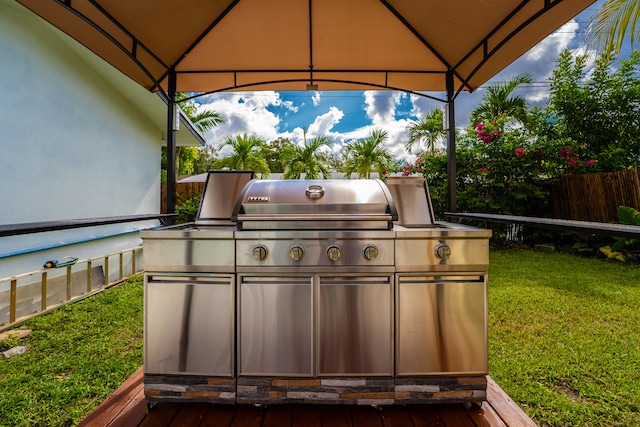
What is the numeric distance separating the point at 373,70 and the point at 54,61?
4.25m

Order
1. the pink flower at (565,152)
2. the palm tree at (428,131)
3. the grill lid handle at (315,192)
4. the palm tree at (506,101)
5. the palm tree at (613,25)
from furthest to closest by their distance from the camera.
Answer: the palm tree at (428,131) < the palm tree at (506,101) < the pink flower at (565,152) < the palm tree at (613,25) < the grill lid handle at (315,192)

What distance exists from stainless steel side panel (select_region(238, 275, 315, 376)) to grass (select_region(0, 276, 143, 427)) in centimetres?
120

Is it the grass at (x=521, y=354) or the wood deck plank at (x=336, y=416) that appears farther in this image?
the grass at (x=521, y=354)

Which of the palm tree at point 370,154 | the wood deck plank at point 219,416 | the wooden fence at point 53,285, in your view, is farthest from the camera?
the palm tree at point 370,154

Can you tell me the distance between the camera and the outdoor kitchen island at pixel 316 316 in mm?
1694

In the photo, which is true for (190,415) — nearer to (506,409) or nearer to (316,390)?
(316,390)

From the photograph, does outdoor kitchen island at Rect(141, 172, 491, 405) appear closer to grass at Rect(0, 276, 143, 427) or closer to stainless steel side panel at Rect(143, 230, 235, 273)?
stainless steel side panel at Rect(143, 230, 235, 273)

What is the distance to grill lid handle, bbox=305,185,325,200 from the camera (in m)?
1.89

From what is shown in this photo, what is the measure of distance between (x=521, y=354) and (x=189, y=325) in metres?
2.72

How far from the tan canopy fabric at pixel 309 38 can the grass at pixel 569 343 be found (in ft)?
8.03

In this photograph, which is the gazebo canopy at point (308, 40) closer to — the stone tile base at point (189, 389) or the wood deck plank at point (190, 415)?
the stone tile base at point (189, 389)

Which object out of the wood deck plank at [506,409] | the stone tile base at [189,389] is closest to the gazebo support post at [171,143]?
the stone tile base at [189,389]

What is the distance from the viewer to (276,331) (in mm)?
1703

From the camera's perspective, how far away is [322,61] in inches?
113
